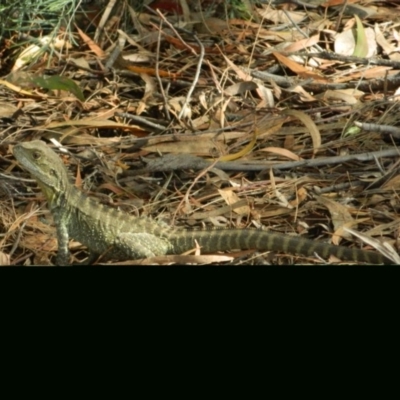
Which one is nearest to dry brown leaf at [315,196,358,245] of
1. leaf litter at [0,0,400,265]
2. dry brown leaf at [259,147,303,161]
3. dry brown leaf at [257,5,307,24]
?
leaf litter at [0,0,400,265]

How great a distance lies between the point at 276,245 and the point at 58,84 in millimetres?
626

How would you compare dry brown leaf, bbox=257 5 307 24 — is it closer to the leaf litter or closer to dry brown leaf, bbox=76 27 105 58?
the leaf litter

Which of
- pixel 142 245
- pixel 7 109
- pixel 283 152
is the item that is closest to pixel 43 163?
pixel 7 109

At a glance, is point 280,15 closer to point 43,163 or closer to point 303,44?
point 303,44

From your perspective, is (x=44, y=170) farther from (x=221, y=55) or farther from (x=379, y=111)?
(x=379, y=111)

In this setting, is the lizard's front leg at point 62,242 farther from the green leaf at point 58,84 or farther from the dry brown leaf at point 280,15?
the dry brown leaf at point 280,15

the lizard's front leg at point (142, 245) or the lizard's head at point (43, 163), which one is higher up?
the lizard's head at point (43, 163)

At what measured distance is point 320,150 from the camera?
3215 millimetres

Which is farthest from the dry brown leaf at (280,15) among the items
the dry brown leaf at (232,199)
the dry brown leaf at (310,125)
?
the dry brown leaf at (232,199)

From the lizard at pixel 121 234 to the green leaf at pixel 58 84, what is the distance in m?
0.13

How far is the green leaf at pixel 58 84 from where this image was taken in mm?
3307

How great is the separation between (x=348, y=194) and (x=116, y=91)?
58cm

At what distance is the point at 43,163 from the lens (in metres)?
3.27
